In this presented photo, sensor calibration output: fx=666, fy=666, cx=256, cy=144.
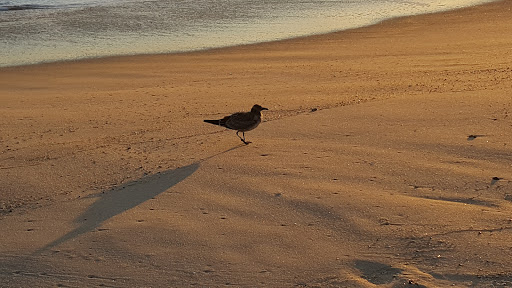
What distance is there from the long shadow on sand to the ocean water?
28.5 feet

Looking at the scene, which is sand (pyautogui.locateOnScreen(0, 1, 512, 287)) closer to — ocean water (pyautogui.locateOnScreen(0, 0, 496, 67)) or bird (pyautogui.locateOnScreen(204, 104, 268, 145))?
bird (pyautogui.locateOnScreen(204, 104, 268, 145))

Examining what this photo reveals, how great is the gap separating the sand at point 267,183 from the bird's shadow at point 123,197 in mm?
22

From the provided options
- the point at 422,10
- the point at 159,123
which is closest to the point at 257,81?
the point at 159,123

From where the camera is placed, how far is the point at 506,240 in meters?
4.74

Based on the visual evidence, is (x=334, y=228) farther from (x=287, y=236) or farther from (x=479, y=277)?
(x=479, y=277)

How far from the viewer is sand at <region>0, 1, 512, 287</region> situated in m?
4.65

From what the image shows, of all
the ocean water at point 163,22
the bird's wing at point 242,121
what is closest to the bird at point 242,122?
the bird's wing at point 242,121

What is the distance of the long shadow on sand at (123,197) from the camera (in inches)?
211

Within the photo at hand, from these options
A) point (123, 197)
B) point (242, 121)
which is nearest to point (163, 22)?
point (242, 121)

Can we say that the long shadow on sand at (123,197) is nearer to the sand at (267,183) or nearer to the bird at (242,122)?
the sand at (267,183)

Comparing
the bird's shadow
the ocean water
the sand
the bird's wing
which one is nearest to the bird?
the bird's wing

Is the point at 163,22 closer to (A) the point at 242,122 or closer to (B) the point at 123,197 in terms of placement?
(A) the point at 242,122

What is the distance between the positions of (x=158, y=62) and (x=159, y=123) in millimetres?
5180

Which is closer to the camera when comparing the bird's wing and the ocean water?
the bird's wing
